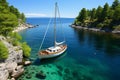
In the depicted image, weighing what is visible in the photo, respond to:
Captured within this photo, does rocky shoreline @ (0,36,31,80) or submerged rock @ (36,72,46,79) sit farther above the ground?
rocky shoreline @ (0,36,31,80)

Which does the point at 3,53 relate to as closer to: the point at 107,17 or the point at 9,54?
the point at 9,54

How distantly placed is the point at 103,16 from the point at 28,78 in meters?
109

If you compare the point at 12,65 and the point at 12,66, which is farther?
the point at 12,65

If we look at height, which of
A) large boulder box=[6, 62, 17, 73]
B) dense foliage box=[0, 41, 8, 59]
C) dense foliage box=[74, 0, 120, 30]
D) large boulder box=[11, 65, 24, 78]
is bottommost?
large boulder box=[11, 65, 24, 78]

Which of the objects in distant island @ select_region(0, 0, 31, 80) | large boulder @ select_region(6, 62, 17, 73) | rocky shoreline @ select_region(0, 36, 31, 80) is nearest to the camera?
rocky shoreline @ select_region(0, 36, 31, 80)

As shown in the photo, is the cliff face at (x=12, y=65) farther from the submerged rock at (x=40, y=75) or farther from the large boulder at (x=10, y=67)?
the submerged rock at (x=40, y=75)

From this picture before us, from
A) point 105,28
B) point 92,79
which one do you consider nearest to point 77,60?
point 92,79

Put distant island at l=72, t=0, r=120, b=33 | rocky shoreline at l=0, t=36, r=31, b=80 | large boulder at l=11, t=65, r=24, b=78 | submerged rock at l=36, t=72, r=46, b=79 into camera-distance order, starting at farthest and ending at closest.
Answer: distant island at l=72, t=0, r=120, b=33 < submerged rock at l=36, t=72, r=46, b=79 < large boulder at l=11, t=65, r=24, b=78 < rocky shoreline at l=0, t=36, r=31, b=80

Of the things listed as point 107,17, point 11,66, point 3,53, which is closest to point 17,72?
point 11,66

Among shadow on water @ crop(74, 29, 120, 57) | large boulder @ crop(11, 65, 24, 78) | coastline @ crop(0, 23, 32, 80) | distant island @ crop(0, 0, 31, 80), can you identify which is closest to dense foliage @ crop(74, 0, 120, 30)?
shadow on water @ crop(74, 29, 120, 57)

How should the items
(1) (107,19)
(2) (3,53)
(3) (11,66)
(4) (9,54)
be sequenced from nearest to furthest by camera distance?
1. (2) (3,53)
2. (3) (11,66)
3. (4) (9,54)
4. (1) (107,19)

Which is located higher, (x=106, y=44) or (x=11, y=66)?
(x=11, y=66)

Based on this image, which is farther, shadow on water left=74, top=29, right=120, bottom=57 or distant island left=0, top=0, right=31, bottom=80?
shadow on water left=74, top=29, right=120, bottom=57

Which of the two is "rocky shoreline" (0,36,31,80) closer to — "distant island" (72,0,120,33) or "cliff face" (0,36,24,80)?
"cliff face" (0,36,24,80)
